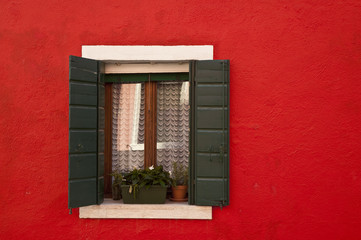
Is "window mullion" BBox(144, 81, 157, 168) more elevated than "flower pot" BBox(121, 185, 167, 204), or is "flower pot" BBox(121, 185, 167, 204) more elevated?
"window mullion" BBox(144, 81, 157, 168)

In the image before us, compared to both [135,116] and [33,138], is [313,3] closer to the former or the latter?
[135,116]

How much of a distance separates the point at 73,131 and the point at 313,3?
2873 millimetres

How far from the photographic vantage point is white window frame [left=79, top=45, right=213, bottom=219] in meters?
4.20

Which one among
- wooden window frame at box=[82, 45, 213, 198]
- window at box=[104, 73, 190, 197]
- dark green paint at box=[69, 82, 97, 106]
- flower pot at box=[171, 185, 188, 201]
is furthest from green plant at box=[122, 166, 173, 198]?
wooden window frame at box=[82, 45, 213, 198]

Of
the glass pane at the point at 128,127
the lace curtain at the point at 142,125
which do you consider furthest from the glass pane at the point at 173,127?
the glass pane at the point at 128,127

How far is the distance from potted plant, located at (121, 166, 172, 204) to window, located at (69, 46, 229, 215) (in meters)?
0.28

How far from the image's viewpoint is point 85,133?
414 centimetres

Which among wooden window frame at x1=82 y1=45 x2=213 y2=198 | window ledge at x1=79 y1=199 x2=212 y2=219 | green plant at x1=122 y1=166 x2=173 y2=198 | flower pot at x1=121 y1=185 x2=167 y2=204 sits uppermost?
wooden window frame at x1=82 y1=45 x2=213 y2=198

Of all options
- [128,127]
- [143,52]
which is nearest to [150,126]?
[128,127]

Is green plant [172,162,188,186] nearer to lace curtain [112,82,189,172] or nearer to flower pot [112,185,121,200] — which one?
lace curtain [112,82,189,172]

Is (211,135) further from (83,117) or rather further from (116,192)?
(83,117)

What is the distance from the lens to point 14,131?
431 centimetres

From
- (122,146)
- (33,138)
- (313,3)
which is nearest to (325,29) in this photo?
(313,3)

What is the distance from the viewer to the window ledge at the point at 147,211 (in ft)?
13.7
